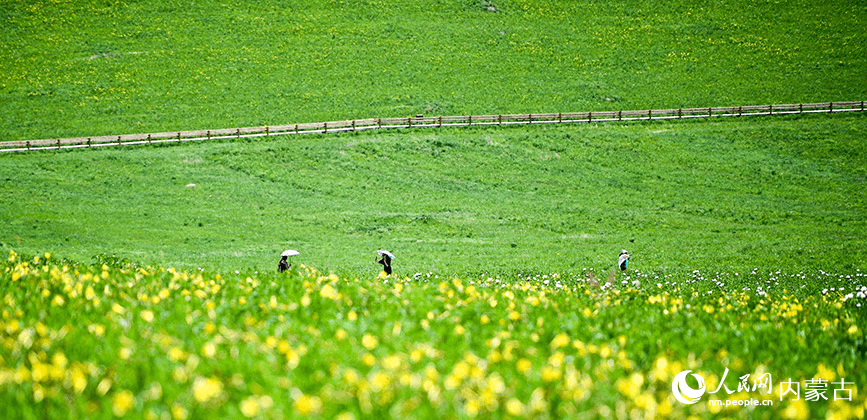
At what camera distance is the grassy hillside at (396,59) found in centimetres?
5753

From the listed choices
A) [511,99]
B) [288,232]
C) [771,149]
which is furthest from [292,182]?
[771,149]

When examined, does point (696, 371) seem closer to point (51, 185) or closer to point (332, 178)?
point (332, 178)

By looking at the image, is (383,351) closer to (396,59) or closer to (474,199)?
(474,199)

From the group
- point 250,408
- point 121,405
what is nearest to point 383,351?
point 250,408

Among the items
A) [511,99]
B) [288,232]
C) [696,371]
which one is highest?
[511,99]

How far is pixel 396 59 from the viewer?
68.1 metres

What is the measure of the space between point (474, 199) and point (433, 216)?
4.65 meters

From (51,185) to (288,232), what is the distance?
15.4m

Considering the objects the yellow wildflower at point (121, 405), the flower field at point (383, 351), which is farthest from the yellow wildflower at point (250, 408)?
the yellow wildflower at point (121, 405)

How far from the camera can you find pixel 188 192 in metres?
36.0

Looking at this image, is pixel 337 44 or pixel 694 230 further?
pixel 337 44

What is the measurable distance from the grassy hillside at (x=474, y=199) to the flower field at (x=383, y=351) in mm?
13433

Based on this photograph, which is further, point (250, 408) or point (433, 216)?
point (433, 216)

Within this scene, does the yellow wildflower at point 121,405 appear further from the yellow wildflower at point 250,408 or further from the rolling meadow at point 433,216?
the yellow wildflower at point 250,408
